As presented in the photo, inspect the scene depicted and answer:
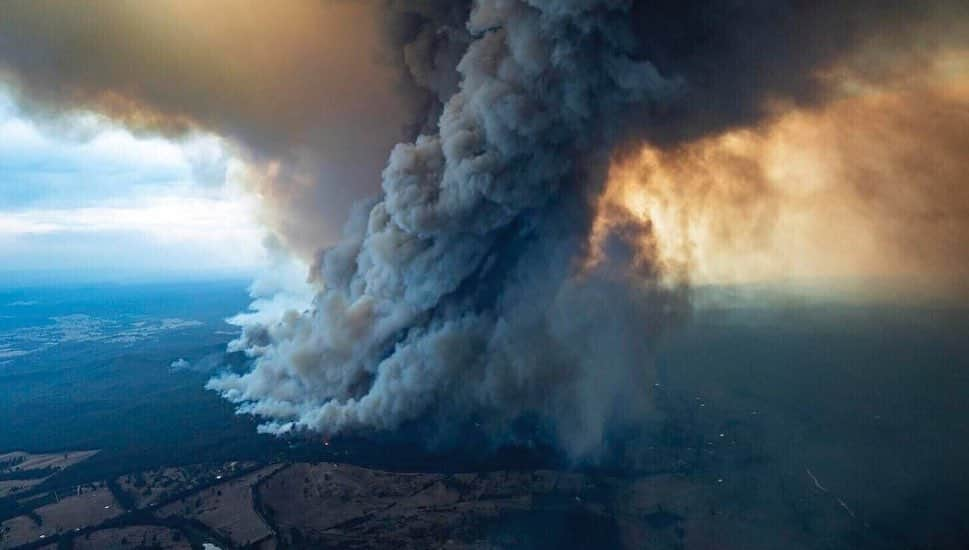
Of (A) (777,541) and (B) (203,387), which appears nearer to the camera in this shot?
(A) (777,541)

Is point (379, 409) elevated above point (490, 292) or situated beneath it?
situated beneath

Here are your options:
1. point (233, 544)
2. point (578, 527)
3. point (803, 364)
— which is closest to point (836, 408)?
point (803, 364)

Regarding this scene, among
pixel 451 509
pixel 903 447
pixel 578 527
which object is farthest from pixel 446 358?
pixel 903 447

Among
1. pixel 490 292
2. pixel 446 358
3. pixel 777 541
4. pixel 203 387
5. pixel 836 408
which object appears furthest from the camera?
pixel 203 387

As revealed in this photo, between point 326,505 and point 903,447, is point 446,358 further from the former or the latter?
point 903,447

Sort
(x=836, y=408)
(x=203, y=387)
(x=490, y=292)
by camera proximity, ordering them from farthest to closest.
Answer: (x=203, y=387) → (x=836, y=408) → (x=490, y=292)

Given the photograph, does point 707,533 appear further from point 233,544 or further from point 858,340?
point 858,340

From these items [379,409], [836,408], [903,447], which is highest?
[379,409]

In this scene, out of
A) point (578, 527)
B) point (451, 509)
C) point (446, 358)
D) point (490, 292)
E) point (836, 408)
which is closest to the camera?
point (578, 527)

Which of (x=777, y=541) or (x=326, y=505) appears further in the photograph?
(x=326, y=505)
